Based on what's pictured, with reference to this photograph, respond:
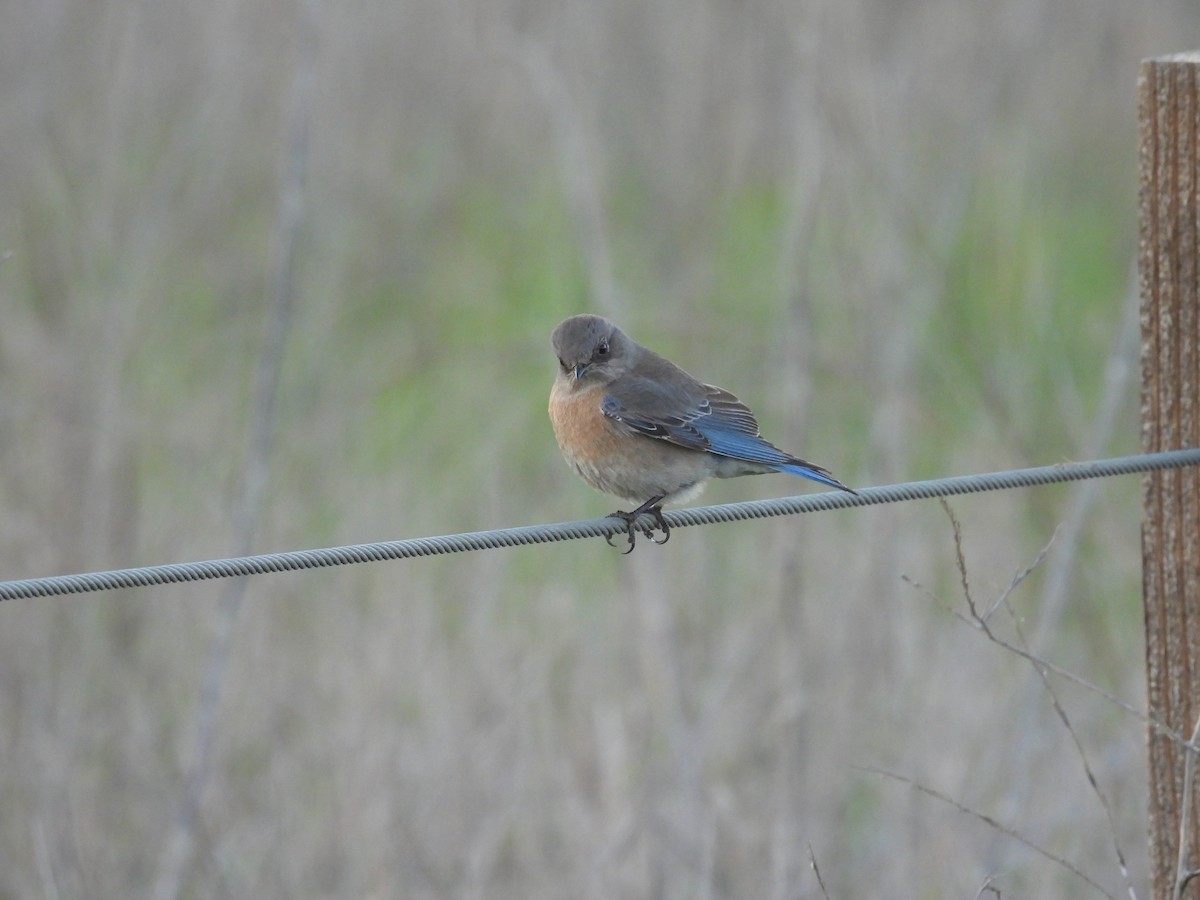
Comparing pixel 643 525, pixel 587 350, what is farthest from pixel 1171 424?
pixel 587 350

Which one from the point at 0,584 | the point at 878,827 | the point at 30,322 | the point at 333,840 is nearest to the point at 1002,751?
the point at 878,827

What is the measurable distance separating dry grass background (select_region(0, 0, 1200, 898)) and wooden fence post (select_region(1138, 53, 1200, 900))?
99cm

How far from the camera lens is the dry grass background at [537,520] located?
4.04 m

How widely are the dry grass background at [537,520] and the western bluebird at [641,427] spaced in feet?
1.11

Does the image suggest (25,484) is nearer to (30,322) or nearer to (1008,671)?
(30,322)

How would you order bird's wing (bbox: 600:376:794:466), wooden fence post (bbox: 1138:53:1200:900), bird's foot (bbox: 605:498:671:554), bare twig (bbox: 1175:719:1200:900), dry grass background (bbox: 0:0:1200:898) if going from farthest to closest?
dry grass background (bbox: 0:0:1200:898)
bird's wing (bbox: 600:376:794:466)
bird's foot (bbox: 605:498:671:554)
wooden fence post (bbox: 1138:53:1200:900)
bare twig (bbox: 1175:719:1200:900)

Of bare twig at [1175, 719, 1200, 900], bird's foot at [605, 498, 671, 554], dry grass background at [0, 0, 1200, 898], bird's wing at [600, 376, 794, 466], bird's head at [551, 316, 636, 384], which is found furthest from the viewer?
dry grass background at [0, 0, 1200, 898]

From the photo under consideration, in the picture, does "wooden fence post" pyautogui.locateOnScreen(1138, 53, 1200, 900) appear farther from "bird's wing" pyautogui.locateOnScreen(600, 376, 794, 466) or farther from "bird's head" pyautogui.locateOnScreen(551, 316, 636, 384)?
"bird's head" pyautogui.locateOnScreen(551, 316, 636, 384)

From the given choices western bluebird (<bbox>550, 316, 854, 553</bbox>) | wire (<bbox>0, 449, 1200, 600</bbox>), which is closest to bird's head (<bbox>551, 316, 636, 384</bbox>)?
western bluebird (<bbox>550, 316, 854, 553</bbox>)

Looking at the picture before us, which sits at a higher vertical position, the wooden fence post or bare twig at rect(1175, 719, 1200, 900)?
the wooden fence post

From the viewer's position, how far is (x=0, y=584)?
2145 mm

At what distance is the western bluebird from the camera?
3.71 m

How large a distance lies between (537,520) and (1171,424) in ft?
10.3

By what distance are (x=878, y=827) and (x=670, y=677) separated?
0.85m
